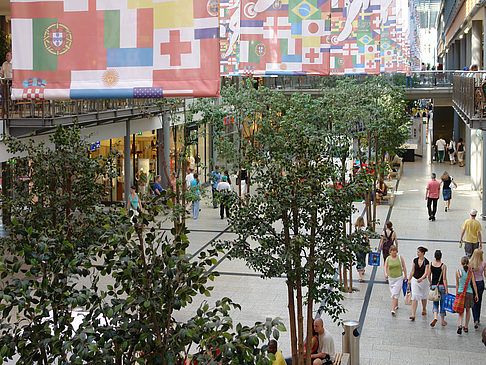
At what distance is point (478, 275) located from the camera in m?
13.3

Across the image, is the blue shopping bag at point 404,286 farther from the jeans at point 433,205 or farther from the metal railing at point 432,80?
the metal railing at point 432,80

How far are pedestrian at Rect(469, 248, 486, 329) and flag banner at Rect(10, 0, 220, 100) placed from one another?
9.60m

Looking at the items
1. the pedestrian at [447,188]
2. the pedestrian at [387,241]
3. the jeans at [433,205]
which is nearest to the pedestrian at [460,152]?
the pedestrian at [447,188]

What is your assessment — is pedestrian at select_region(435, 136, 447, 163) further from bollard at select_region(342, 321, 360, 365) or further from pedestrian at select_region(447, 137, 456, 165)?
bollard at select_region(342, 321, 360, 365)

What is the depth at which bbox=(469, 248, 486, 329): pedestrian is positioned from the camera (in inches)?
515

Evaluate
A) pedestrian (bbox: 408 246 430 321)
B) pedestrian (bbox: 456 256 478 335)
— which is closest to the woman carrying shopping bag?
pedestrian (bbox: 456 256 478 335)

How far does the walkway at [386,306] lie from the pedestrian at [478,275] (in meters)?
0.29

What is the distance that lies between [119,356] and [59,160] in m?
5.55

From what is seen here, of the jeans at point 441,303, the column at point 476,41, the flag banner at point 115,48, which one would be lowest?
the jeans at point 441,303

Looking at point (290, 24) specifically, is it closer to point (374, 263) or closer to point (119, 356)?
point (374, 263)

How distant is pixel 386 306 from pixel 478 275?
7.09ft

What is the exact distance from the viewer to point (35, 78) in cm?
538

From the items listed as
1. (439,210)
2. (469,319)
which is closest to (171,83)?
(469,319)

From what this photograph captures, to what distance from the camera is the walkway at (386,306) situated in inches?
468
